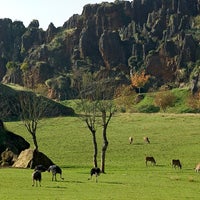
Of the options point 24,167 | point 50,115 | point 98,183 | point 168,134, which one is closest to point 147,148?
point 168,134

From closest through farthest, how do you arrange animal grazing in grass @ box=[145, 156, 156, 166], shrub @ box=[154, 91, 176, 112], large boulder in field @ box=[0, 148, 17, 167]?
1. large boulder in field @ box=[0, 148, 17, 167]
2. animal grazing in grass @ box=[145, 156, 156, 166]
3. shrub @ box=[154, 91, 176, 112]

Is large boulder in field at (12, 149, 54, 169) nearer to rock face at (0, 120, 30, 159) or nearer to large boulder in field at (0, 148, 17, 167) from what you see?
large boulder in field at (0, 148, 17, 167)

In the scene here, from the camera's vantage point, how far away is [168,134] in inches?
3369

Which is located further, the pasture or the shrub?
the shrub

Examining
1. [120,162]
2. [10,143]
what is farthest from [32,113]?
[120,162]

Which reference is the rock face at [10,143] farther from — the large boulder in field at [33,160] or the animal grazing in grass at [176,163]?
the animal grazing in grass at [176,163]

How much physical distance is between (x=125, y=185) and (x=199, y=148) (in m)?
34.1

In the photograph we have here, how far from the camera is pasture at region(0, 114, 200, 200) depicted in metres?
32.5

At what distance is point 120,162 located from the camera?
59.2 meters

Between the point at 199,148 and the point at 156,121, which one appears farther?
the point at 156,121

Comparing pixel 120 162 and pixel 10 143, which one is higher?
pixel 10 143

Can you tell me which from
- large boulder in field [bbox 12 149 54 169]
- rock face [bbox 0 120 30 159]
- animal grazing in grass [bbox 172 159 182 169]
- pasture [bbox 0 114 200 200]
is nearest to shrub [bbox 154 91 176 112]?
pasture [bbox 0 114 200 200]

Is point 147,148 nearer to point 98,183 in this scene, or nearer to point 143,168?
point 143,168

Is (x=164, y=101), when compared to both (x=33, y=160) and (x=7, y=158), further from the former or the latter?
(x=33, y=160)
